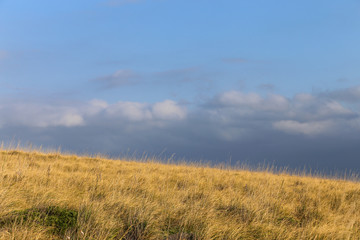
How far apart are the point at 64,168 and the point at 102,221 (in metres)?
8.23

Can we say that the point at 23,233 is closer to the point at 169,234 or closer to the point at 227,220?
the point at 169,234

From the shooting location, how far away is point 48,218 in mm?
4637

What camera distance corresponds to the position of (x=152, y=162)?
14.6 m

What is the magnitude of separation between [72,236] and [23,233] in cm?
60

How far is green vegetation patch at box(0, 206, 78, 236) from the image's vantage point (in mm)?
4430

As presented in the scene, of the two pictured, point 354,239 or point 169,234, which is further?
point 354,239

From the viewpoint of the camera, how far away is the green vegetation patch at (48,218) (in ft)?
14.5

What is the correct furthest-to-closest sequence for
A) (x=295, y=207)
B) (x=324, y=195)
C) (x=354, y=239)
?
1. (x=324, y=195)
2. (x=295, y=207)
3. (x=354, y=239)

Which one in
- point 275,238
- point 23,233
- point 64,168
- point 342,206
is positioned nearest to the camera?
point 23,233

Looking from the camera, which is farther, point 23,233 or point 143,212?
point 143,212

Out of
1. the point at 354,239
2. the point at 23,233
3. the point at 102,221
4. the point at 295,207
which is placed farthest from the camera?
the point at 295,207

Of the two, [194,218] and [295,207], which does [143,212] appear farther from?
[295,207]

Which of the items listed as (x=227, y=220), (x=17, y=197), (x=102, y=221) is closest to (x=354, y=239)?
(x=227, y=220)

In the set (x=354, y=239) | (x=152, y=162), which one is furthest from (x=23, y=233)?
(x=152, y=162)
